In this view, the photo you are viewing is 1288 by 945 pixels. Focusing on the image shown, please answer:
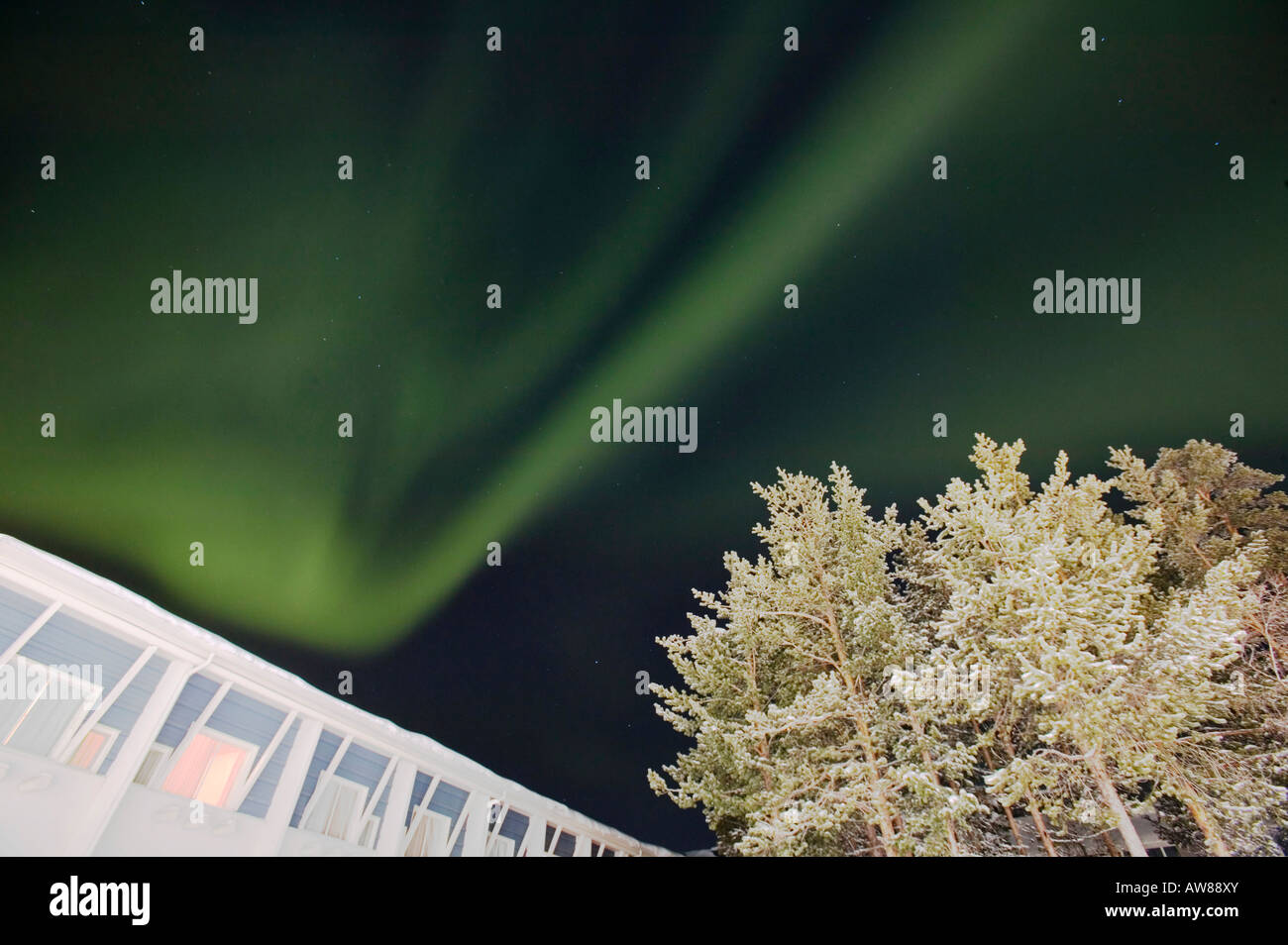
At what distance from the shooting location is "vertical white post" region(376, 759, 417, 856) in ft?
43.2

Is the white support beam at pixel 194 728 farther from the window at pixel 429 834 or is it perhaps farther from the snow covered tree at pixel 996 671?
the snow covered tree at pixel 996 671

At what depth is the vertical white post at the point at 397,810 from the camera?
519 inches

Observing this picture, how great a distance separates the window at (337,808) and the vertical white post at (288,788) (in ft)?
2.20

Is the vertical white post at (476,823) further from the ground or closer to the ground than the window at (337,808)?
closer to the ground

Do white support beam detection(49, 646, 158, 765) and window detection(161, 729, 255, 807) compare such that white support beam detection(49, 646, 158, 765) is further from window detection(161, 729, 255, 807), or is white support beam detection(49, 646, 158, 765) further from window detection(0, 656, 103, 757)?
window detection(161, 729, 255, 807)

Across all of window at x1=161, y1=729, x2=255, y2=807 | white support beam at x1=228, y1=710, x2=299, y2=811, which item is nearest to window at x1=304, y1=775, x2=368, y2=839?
white support beam at x1=228, y1=710, x2=299, y2=811

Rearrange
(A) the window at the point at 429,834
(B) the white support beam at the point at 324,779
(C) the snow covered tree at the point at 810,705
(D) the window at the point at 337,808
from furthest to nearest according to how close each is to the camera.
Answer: (A) the window at the point at 429,834
(C) the snow covered tree at the point at 810,705
(D) the window at the point at 337,808
(B) the white support beam at the point at 324,779

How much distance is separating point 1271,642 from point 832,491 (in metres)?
10.7

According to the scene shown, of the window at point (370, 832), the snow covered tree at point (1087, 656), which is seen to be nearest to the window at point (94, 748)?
the window at point (370, 832)

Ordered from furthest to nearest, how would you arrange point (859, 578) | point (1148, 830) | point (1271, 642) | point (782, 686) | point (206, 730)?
point (1148, 830) → point (782, 686) → point (859, 578) → point (1271, 642) → point (206, 730)

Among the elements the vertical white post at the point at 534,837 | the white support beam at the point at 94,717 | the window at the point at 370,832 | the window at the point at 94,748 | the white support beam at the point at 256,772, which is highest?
the white support beam at the point at 94,717
